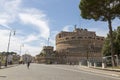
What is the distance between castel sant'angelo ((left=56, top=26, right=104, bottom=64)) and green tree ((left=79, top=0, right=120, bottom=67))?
335 feet

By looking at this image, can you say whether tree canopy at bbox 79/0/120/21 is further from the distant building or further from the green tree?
the distant building

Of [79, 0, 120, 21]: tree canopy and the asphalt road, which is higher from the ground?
[79, 0, 120, 21]: tree canopy

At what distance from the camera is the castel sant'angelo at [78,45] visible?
159125 millimetres

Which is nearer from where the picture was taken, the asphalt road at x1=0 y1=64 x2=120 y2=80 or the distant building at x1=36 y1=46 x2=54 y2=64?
the asphalt road at x1=0 y1=64 x2=120 y2=80

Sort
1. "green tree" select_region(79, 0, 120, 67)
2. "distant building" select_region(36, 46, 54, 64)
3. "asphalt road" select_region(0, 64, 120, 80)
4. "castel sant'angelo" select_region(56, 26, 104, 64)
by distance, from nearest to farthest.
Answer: "asphalt road" select_region(0, 64, 120, 80)
"green tree" select_region(79, 0, 120, 67)
"castel sant'angelo" select_region(56, 26, 104, 64)
"distant building" select_region(36, 46, 54, 64)

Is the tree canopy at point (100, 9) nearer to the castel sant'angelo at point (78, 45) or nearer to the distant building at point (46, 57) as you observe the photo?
the castel sant'angelo at point (78, 45)

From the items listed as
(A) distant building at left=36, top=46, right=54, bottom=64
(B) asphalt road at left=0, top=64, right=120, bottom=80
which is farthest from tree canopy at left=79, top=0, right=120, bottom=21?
(A) distant building at left=36, top=46, right=54, bottom=64

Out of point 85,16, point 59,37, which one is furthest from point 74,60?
point 85,16

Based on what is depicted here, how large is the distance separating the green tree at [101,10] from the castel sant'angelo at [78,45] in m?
102

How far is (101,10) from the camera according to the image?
47.4 m

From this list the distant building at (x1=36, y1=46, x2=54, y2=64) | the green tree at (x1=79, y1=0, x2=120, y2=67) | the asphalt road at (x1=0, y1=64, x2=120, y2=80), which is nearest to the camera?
the asphalt road at (x1=0, y1=64, x2=120, y2=80)

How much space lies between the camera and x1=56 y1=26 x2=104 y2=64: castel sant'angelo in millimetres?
159125

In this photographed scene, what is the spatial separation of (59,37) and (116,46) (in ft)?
400

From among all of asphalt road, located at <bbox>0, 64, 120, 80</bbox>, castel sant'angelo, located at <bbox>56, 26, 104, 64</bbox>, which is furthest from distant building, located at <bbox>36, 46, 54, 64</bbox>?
asphalt road, located at <bbox>0, 64, 120, 80</bbox>
